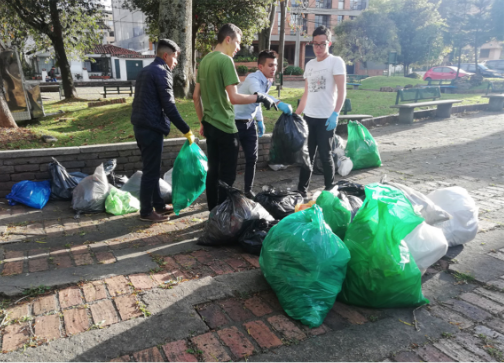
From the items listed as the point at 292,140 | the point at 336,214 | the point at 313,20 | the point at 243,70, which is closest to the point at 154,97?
the point at 292,140

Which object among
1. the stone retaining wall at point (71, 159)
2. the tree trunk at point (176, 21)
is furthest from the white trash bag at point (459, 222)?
the tree trunk at point (176, 21)

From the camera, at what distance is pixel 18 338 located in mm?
2146

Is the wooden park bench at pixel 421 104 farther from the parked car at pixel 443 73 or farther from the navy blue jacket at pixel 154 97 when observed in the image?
the parked car at pixel 443 73

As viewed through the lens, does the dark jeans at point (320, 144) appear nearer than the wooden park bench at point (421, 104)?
Yes

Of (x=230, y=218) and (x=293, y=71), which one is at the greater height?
(x=293, y=71)

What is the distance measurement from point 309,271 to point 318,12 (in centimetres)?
5065

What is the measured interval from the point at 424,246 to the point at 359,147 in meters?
3.61

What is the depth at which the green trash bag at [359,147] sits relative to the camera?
625 cm

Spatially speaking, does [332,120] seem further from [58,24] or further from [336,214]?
[58,24]

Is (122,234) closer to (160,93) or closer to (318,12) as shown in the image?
(160,93)

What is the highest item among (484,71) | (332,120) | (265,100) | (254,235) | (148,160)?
(484,71)

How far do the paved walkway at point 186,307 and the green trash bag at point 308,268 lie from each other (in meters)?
0.10

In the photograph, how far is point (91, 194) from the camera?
448cm

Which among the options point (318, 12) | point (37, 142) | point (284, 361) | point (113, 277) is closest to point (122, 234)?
point (113, 277)
